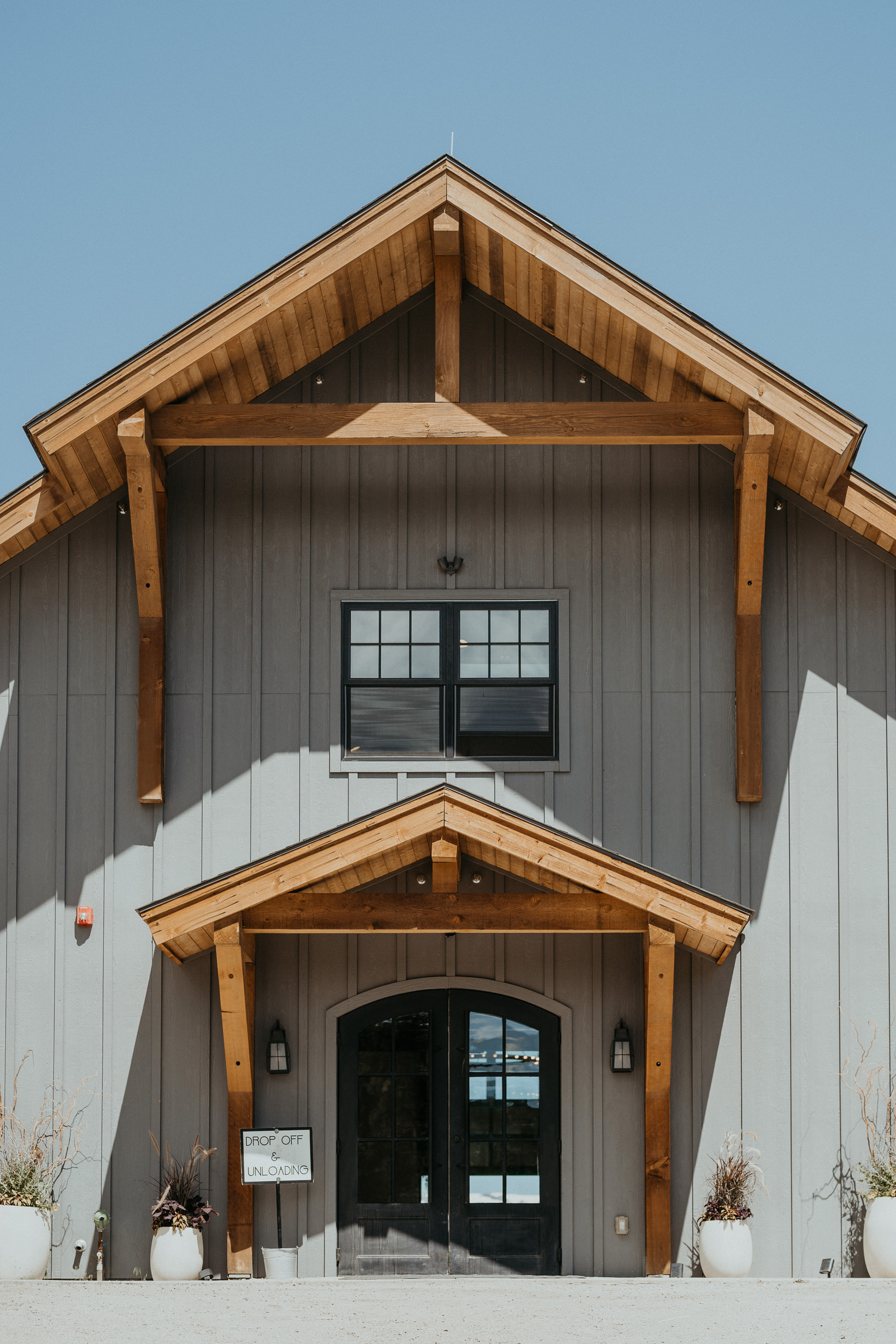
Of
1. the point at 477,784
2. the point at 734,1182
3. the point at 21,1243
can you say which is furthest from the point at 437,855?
the point at 21,1243

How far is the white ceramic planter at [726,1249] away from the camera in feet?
27.8

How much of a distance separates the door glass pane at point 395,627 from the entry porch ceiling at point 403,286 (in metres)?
1.79

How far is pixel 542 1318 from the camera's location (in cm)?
696

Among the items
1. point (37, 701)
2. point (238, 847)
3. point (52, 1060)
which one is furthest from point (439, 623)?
point (52, 1060)

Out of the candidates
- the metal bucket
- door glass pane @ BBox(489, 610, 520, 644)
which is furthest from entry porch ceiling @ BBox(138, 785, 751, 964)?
the metal bucket

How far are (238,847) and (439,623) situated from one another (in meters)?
1.99

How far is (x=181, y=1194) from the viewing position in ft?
28.4

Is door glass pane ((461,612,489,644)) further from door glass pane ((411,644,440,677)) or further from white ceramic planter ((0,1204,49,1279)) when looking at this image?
white ceramic planter ((0,1204,49,1279))

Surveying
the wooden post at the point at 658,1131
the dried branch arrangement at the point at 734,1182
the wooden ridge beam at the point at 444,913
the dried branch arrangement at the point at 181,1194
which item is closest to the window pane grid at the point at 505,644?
the wooden ridge beam at the point at 444,913

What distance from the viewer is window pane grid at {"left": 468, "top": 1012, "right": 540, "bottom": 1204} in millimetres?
8953

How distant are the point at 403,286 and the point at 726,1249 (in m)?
6.43

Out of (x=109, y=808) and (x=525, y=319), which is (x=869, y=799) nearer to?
(x=525, y=319)

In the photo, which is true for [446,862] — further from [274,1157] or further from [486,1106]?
[274,1157]

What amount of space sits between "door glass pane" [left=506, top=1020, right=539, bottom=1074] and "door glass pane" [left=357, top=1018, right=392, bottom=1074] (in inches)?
30.7
